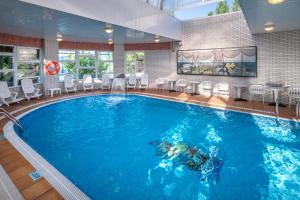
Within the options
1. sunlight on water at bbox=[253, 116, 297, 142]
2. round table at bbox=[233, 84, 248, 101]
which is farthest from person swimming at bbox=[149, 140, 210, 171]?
round table at bbox=[233, 84, 248, 101]

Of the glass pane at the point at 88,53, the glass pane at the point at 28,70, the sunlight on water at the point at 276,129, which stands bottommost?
the sunlight on water at the point at 276,129

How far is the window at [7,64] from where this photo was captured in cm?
833

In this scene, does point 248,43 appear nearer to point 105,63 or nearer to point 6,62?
point 105,63

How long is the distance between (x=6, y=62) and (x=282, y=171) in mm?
9960

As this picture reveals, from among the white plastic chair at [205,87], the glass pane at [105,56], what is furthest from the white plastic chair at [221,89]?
the glass pane at [105,56]

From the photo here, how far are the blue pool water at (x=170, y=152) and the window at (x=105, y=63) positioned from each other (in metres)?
5.79

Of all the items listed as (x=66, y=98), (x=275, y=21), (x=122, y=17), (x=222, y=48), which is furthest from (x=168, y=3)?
(x=66, y=98)

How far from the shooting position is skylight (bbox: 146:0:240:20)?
9.53 metres

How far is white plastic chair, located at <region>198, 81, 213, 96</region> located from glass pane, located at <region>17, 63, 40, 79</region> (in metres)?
8.08

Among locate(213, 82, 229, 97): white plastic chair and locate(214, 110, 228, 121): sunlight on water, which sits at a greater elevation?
locate(213, 82, 229, 97): white plastic chair

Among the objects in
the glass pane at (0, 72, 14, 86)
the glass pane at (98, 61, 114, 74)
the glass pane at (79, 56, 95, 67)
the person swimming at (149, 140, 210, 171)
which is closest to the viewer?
the person swimming at (149, 140, 210, 171)

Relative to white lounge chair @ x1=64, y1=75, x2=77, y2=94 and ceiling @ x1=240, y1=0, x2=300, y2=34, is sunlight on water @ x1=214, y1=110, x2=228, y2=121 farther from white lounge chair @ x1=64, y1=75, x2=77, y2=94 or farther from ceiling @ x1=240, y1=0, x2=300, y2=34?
white lounge chair @ x1=64, y1=75, x2=77, y2=94

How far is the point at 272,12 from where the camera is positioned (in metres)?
5.17

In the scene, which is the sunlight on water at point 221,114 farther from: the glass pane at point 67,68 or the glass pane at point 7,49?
the glass pane at point 7,49
